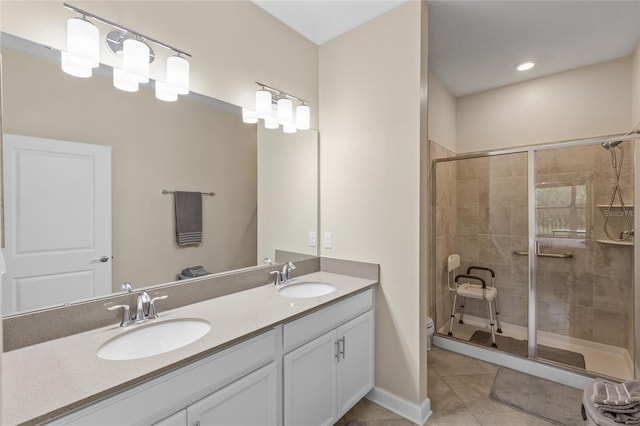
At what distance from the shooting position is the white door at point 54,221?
3.83ft

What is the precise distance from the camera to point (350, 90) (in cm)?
227

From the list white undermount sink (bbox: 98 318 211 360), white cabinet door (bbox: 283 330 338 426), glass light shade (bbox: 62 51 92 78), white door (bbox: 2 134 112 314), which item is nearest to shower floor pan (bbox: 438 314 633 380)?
white cabinet door (bbox: 283 330 338 426)

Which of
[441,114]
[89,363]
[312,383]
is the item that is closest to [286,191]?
[312,383]

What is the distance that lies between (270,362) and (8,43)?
166 centimetres

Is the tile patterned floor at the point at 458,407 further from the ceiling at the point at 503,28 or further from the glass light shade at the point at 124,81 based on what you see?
→ the ceiling at the point at 503,28

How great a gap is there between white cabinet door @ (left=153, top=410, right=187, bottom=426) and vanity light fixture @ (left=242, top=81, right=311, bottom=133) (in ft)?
5.18

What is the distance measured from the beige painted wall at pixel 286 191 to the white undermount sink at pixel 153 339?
708mm

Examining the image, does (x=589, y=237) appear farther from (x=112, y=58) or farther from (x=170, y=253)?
(x=112, y=58)

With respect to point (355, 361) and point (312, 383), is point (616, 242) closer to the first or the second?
point (355, 361)

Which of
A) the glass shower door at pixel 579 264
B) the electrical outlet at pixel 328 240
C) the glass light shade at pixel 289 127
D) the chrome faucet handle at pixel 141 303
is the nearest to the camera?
the chrome faucet handle at pixel 141 303

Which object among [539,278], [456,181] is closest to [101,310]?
[456,181]

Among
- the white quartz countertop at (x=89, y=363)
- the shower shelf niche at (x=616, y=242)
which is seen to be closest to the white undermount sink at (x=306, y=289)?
the white quartz countertop at (x=89, y=363)

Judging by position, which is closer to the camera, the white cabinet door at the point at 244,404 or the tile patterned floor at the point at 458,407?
the white cabinet door at the point at 244,404

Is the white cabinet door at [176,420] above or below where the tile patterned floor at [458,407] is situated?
above
